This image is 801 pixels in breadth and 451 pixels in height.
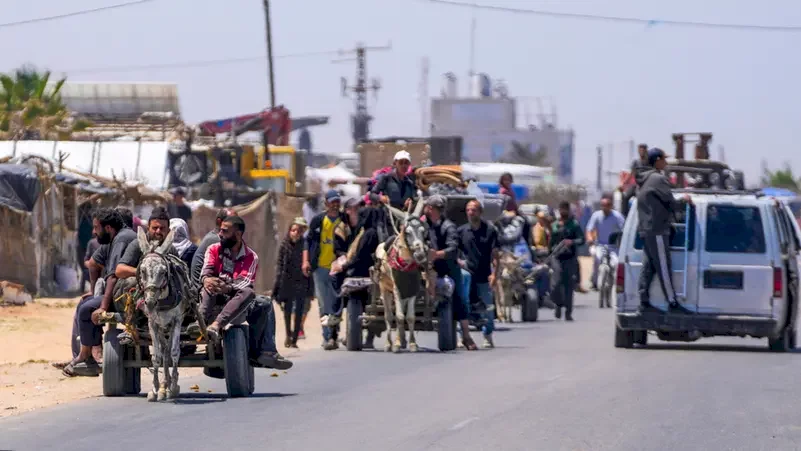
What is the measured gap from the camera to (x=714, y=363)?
55.5ft

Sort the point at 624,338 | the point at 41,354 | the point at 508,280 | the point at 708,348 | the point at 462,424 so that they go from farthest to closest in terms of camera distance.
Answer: the point at 508,280 < the point at 708,348 < the point at 624,338 < the point at 41,354 < the point at 462,424

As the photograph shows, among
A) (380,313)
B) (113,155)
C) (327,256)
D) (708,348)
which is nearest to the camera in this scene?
(380,313)

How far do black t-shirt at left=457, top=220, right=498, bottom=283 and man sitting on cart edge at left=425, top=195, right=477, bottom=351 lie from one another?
0.86 metres

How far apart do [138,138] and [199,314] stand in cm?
2526

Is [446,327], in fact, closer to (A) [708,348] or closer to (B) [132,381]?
(A) [708,348]

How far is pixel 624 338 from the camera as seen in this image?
19156 millimetres

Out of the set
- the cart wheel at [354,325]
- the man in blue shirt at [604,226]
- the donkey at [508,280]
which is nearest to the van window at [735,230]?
the cart wheel at [354,325]

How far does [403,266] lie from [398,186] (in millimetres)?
1572

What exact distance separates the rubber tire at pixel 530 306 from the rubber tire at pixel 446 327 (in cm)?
705

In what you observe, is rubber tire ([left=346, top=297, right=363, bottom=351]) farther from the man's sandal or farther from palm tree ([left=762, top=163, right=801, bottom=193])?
palm tree ([left=762, top=163, right=801, bottom=193])

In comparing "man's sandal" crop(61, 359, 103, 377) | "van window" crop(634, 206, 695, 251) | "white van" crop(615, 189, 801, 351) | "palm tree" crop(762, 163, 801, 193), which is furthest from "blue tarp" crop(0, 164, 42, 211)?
"palm tree" crop(762, 163, 801, 193)

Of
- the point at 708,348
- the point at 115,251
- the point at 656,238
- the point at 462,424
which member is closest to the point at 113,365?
the point at 115,251

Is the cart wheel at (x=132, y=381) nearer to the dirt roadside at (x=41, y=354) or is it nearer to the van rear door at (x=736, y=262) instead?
the dirt roadside at (x=41, y=354)

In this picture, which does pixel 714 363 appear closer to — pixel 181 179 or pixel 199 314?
pixel 199 314
